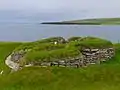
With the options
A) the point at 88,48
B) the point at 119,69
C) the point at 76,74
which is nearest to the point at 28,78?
the point at 76,74

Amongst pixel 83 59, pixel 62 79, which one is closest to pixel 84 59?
pixel 83 59

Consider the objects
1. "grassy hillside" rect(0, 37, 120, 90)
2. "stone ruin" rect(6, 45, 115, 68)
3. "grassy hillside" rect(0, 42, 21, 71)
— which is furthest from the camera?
"grassy hillside" rect(0, 42, 21, 71)

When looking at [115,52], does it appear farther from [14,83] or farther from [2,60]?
[14,83]

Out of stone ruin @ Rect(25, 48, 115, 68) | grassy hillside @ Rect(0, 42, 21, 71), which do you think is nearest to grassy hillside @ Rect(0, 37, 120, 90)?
stone ruin @ Rect(25, 48, 115, 68)

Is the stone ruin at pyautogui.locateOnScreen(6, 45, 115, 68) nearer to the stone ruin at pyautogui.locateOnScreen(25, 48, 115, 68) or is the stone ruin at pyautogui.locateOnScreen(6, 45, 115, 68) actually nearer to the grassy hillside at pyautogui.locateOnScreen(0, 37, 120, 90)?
the stone ruin at pyautogui.locateOnScreen(25, 48, 115, 68)

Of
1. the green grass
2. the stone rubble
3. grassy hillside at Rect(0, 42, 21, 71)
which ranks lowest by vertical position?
grassy hillside at Rect(0, 42, 21, 71)

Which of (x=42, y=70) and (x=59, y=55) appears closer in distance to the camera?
(x=42, y=70)

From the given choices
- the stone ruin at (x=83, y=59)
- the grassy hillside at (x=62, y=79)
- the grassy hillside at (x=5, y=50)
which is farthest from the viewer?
the grassy hillside at (x=5, y=50)

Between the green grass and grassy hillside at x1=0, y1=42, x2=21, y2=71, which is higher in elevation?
the green grass

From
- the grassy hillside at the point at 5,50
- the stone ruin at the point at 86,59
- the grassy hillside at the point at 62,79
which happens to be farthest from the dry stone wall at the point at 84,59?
the grassy hillside at the point at 62,79

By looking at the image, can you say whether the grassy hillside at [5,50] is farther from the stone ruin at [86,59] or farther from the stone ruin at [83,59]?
the stone ruin at [86,59]

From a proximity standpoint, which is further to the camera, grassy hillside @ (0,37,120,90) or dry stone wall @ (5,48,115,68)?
dry stone wall @ (5,48,115,68)
